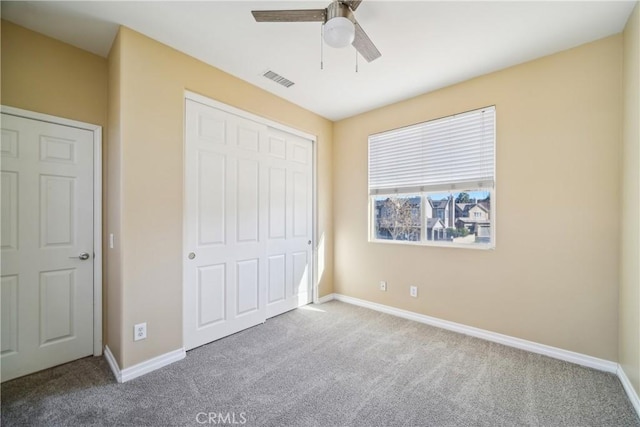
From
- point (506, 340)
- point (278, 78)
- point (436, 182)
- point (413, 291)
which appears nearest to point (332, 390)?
point (413, 291)

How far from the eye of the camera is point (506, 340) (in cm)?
270

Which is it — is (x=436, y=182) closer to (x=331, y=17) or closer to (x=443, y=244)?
(x=443, y=244)

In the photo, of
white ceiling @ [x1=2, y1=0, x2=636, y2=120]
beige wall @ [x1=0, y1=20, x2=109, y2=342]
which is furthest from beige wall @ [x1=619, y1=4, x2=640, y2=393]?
beige wall @ [x1=0, y1=20, x2=109, y2=342]

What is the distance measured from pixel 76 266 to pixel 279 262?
6.50 feet

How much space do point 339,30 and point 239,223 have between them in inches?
82.2

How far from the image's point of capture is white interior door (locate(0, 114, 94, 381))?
2119mm

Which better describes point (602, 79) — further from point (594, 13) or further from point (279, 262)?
point (279, 262)

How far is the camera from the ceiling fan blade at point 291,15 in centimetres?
162

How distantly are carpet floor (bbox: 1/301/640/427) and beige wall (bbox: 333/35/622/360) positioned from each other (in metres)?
0.37

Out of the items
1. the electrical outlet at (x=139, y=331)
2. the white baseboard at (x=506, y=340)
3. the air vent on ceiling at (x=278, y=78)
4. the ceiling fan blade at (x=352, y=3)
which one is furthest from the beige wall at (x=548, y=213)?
the electrical outlet at (x=139, y=331)

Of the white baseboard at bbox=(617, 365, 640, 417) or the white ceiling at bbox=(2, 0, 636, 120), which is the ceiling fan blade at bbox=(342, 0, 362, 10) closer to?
the white ceiling at bbox=(2, 0, 636, 120)

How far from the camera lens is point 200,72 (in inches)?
104

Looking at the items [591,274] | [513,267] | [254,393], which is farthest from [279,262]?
[591,274]

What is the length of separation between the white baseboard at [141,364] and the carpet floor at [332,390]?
56mm
